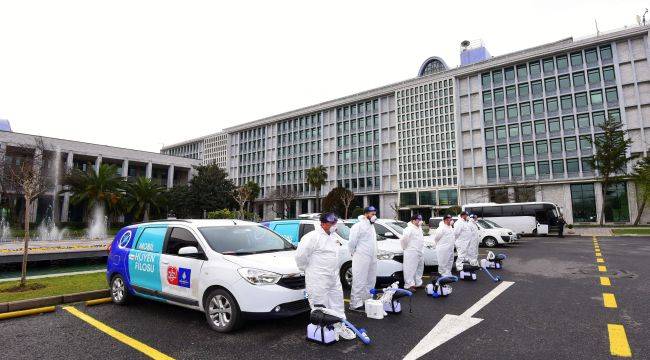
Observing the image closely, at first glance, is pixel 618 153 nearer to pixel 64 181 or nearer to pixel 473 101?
pixel 473 101

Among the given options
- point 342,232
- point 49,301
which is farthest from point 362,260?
point 49,301

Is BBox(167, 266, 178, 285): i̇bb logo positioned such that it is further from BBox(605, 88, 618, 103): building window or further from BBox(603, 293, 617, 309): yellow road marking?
BBox(605, 88, 618, 103): building window

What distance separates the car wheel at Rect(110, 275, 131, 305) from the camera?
21.4ft

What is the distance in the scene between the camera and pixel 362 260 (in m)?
6.41

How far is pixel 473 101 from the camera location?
2279 inches

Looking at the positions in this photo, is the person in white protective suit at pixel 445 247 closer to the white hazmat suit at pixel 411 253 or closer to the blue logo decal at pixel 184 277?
the white hazmat suit at pixel 411 253

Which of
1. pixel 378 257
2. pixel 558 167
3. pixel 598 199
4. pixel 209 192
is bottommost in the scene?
pixel 378 257

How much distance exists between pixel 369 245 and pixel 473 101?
58.5 m

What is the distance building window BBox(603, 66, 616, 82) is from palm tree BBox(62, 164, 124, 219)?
6346cm

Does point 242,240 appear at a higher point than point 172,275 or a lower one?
higher

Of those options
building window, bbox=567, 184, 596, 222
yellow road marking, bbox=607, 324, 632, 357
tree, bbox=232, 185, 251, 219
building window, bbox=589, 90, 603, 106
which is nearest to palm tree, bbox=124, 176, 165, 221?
tree, bbox=232, 185, 251, 219

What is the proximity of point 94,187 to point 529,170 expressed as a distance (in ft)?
184

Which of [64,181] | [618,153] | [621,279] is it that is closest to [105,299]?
[621,279]

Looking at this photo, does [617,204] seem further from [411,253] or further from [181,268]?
[181,268]
